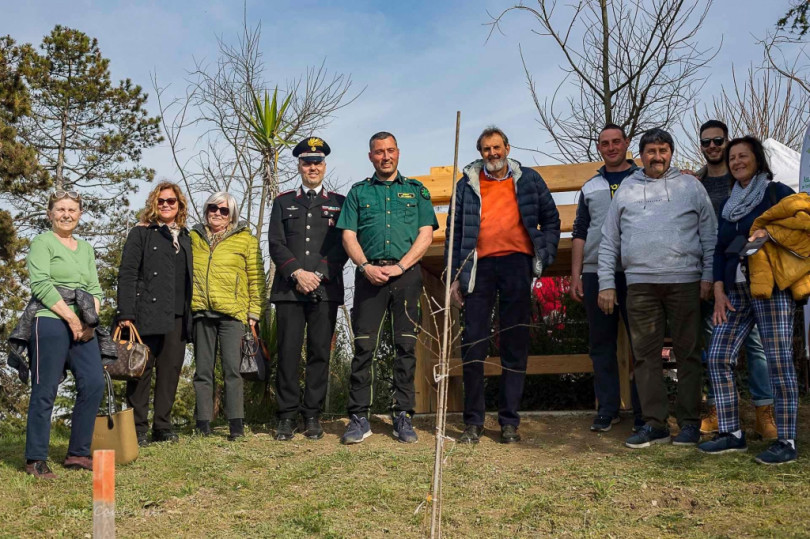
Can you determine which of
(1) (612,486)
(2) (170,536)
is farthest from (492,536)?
(2) (170,536)

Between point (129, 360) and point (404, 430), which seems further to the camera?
point (404, 430)

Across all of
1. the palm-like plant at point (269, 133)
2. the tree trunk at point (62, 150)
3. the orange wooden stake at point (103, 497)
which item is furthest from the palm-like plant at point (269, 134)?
the tree trunk at point (62, 150)

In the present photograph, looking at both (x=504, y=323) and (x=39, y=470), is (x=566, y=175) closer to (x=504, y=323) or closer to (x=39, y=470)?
(x=504, y=323)

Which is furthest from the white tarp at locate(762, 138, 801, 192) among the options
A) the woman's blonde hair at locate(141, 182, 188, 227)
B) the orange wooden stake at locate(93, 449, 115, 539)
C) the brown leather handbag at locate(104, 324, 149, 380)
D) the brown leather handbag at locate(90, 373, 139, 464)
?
the orange wooden stake at locate(93, 449, 115, 539)

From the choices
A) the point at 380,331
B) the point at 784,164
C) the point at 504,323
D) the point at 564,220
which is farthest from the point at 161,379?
the point at 784,164

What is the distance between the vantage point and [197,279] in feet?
19.4

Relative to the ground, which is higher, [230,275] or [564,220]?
[564,220]

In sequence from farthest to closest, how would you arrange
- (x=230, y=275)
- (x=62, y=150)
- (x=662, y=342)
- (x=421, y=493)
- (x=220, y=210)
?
(x=62, y=150) < (x=220, y=210) < (x=230, y=275) < (x=662, y=342) < (x=421, y=493)

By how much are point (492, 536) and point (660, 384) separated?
1960 millimetres

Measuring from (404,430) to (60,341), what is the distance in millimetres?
2329

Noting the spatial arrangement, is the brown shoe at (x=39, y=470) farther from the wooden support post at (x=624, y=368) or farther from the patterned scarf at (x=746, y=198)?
the patterned scarf at (x=746, y=198)

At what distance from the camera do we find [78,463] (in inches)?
201

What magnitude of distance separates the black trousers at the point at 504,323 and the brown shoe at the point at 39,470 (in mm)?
2699

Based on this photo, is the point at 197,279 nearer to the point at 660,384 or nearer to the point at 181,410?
the point at 660,384
